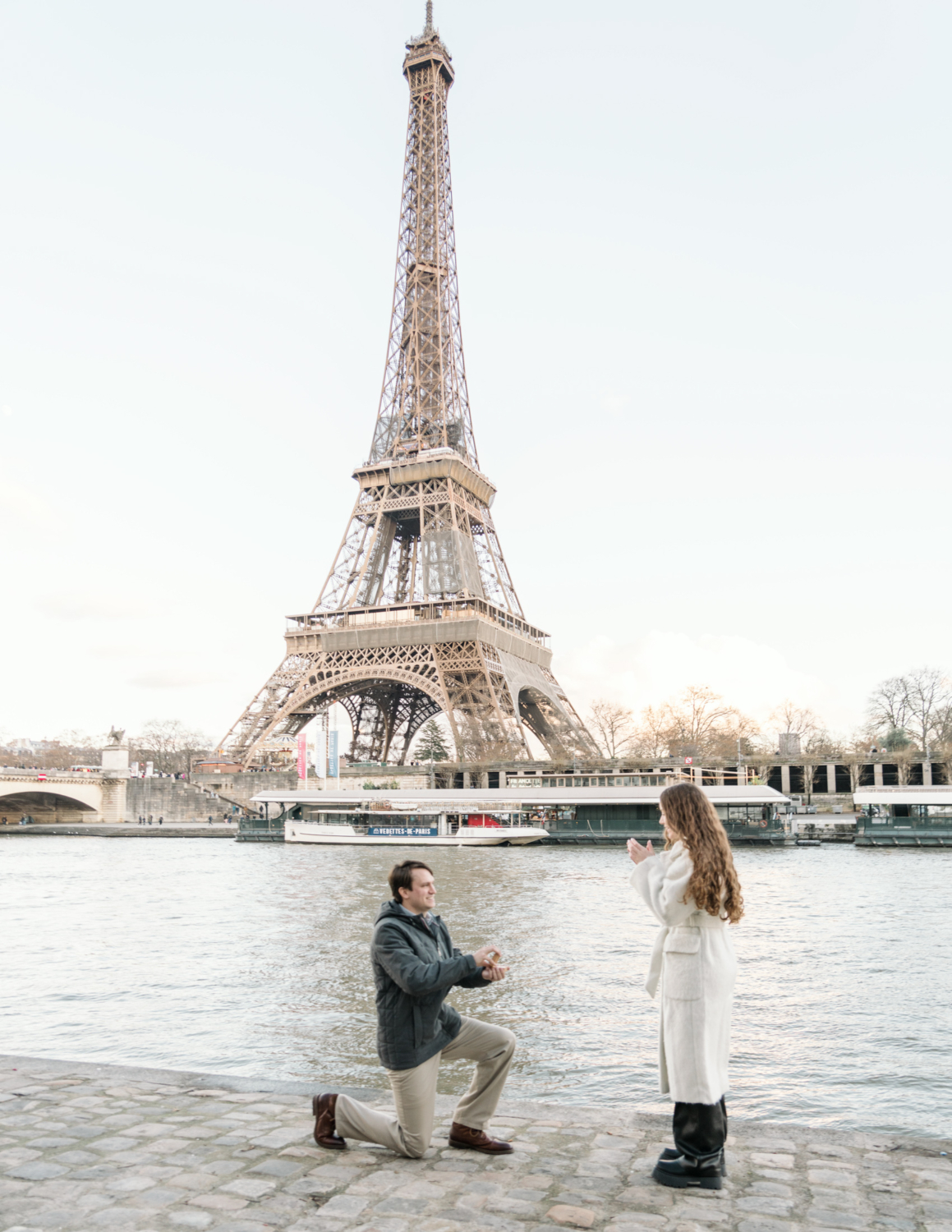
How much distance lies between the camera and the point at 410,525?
2479 inches

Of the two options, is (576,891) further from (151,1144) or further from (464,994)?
Answer: (151,1144)

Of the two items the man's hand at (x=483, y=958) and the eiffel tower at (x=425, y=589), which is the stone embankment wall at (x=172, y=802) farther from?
the man's hand at (x=483, y=958)

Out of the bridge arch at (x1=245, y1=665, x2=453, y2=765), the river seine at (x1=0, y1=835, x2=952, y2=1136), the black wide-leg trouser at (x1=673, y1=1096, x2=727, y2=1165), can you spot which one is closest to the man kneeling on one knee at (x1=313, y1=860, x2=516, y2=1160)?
the black wide-leg trouser at (x1=673, y1=1096, x2=727, y2=1165)

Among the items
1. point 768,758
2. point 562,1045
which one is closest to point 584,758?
point 768,758

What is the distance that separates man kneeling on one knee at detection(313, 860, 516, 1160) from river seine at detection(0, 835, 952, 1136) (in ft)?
8.55

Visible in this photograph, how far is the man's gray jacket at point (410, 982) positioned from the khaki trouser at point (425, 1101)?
0.30 ft

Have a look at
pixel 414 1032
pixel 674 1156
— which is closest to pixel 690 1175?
pixel 674 1156

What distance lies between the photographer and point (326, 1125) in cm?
518

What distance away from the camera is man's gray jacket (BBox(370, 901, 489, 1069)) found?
4.93m

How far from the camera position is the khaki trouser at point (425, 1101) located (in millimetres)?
5035

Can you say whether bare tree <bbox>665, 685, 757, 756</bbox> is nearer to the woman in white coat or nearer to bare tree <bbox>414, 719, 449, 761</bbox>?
bare tree <bbox>414, 719, 449, 761</bbox>

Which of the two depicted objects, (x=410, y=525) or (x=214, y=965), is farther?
(x=410, y=525)

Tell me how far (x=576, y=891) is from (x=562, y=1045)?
14.5 metres

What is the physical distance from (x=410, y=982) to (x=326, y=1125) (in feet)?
3.23
